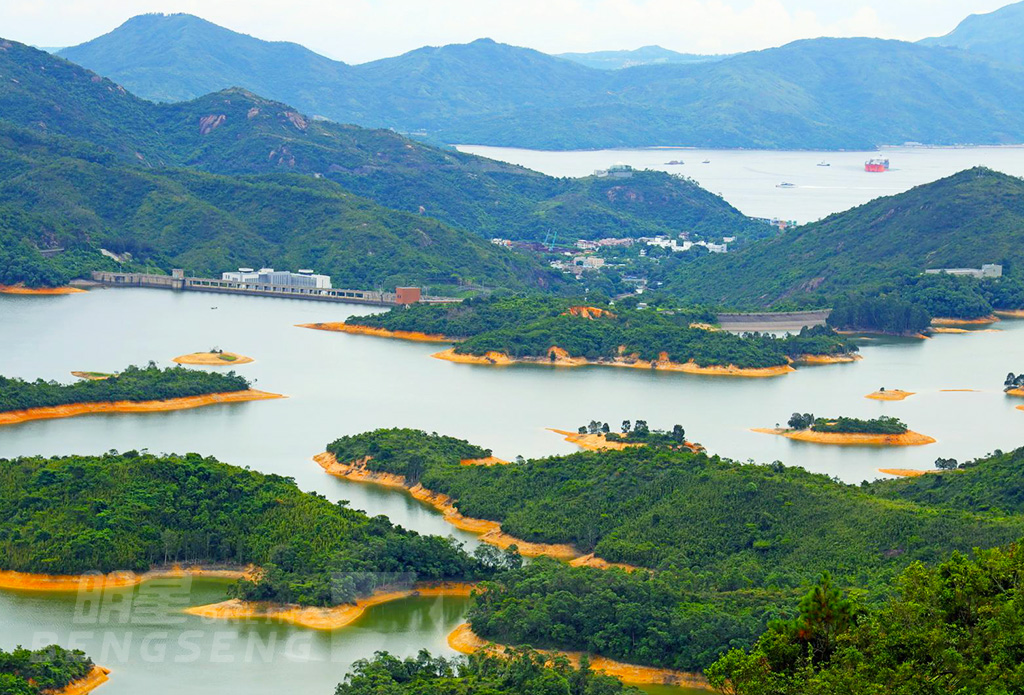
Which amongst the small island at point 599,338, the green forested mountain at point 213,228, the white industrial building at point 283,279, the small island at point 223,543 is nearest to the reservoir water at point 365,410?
the small island at point 223,543

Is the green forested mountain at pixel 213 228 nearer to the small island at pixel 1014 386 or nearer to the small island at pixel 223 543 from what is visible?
the small island at pixel 1014 386

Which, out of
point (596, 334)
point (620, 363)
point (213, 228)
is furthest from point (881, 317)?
point (213, 228)

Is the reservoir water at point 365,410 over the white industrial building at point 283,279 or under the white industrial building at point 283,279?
under

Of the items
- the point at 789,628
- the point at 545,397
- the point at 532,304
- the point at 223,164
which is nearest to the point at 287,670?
the point at 789,628

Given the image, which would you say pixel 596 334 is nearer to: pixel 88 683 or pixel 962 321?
pixel 962 321

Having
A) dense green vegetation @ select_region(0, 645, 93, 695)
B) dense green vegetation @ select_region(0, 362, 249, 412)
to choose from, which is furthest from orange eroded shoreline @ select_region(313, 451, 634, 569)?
dense green vegetation @ select_region(0, 645, 93, 695)
